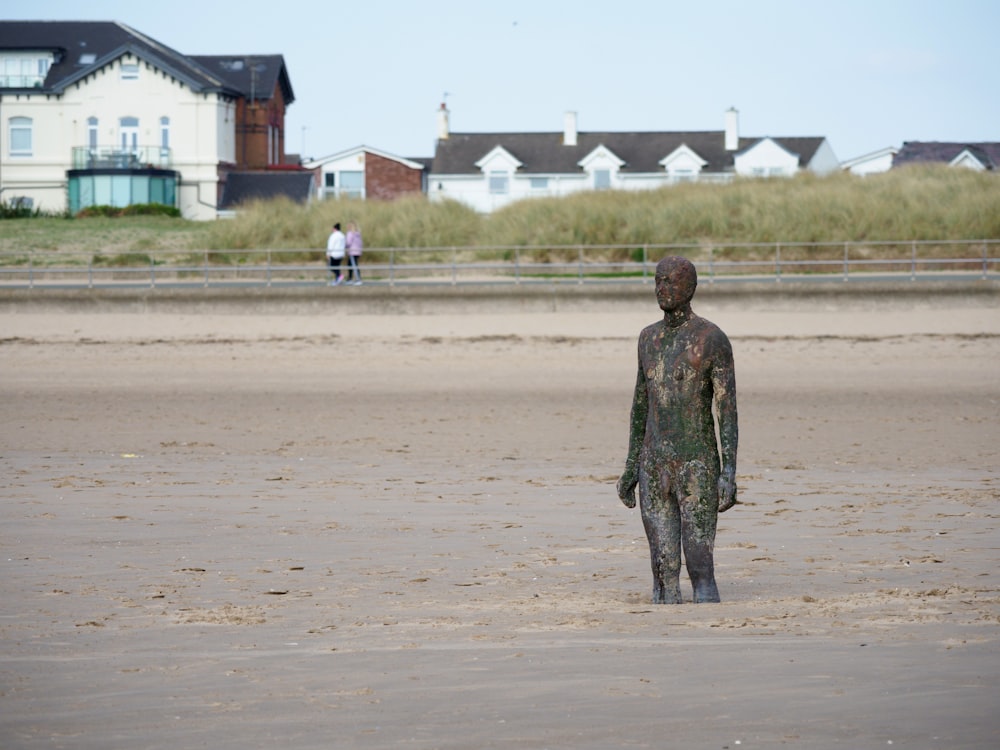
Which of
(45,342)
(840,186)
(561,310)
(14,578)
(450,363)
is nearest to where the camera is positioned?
(14,578)

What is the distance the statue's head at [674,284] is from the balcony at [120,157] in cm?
5498

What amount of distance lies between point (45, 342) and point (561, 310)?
30.2ft

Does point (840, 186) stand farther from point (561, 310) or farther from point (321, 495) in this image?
point (321, 495)

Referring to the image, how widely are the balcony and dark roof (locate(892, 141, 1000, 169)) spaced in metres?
37.4

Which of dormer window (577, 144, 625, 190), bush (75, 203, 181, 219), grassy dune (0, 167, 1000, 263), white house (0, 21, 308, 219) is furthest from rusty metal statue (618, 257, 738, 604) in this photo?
dormer window (577, 144, 625, 190)

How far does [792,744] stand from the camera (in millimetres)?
4395

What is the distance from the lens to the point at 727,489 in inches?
257

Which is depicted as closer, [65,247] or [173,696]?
[173,696]

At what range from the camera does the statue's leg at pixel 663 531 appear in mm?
6699

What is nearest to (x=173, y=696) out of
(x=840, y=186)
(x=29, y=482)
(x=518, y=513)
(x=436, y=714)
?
(x=436, y=714)

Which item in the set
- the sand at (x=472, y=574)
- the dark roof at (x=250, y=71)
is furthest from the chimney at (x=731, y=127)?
the sand at (x=472, y=574)

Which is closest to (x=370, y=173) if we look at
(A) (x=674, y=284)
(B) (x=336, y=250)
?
(B) (x=336, y=250)

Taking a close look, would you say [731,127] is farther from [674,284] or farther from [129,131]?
[674,284]

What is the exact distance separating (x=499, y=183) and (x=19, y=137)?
21.6 m
